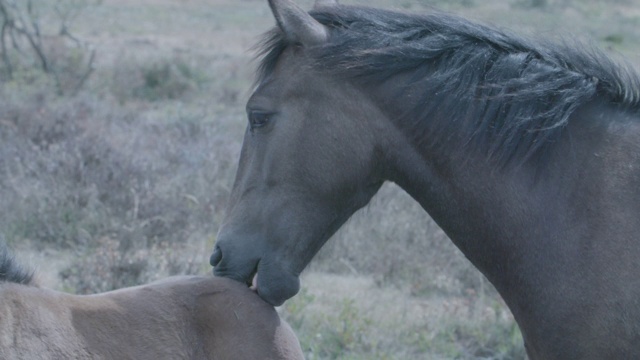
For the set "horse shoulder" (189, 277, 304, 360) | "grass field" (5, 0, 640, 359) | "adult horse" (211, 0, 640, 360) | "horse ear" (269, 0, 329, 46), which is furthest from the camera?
"grass field" (5, 0, 640, 359)

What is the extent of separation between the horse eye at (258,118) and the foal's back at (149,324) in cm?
60

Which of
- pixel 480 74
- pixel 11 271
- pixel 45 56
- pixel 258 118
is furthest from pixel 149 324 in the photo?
pixel 45 56

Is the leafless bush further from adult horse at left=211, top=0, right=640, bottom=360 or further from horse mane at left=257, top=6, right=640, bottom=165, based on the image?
horse mane at left=257, top=6, right=640, bottom=165

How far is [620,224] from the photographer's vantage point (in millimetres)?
2941

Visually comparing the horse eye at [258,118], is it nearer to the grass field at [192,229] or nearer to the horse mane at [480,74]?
the horse mane at [480,74]

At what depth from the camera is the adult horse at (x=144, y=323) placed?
3.06 m

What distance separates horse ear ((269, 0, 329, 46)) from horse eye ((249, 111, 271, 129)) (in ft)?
0.95

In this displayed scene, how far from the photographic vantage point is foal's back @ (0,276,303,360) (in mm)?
3059

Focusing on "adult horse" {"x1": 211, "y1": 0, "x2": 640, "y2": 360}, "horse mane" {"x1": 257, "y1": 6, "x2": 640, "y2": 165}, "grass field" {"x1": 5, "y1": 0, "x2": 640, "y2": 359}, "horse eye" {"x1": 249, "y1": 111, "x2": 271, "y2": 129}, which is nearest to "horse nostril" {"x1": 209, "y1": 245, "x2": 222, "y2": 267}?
"adult horse" {"x1": 211, "y1": 0, "x2": 640, "y2": 360}

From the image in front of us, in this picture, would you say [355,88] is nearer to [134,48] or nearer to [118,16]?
[134,48]

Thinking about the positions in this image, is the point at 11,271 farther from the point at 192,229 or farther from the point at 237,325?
the point at 192,229

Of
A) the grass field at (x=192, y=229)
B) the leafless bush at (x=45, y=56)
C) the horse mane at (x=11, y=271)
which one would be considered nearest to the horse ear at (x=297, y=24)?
the grass field at (x=192, y=229)

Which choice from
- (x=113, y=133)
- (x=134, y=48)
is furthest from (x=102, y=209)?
(x=134, y=48)

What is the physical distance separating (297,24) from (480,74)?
2.20 feet
